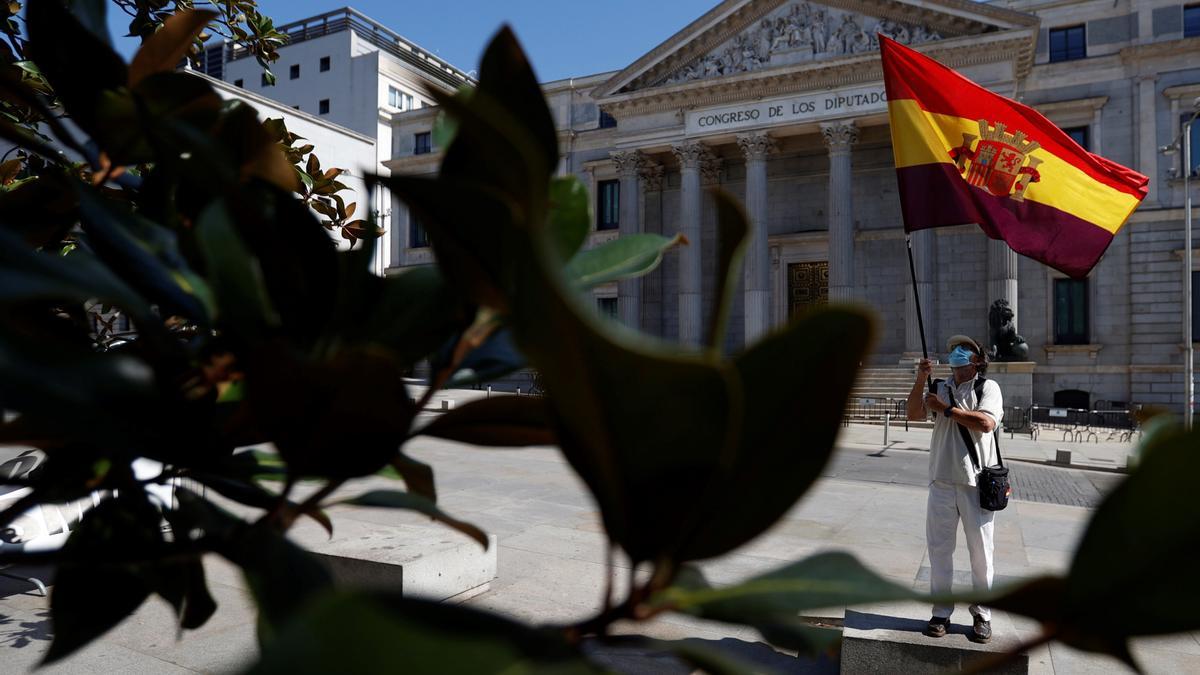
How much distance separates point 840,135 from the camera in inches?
898

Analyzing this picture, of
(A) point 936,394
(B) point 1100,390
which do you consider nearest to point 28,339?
(A) point 936,394

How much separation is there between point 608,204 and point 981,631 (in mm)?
25542

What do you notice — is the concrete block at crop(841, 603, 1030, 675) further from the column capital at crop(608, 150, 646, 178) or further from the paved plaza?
the column capital at crop(608, 150, 646, 178)

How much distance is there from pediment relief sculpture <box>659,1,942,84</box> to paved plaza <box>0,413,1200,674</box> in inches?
596

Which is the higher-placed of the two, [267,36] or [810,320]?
[267,36]

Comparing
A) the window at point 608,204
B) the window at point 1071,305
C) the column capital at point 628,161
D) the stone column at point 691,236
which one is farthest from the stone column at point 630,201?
the window at point 1071,305

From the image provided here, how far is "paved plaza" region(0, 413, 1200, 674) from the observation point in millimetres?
3811

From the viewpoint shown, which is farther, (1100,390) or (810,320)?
(1100,390)

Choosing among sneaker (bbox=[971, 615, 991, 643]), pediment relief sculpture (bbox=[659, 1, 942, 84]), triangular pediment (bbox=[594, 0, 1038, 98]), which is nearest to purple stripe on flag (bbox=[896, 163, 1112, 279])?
sneaker (bbox=[971, 615, 991, 643])

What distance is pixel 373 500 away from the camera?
56 cm

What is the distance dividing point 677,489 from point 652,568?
0.06 m

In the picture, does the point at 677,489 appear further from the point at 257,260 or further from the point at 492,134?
the point at 257,260

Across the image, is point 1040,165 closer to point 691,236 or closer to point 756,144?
point 691,236

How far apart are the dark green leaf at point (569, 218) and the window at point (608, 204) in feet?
90.6
